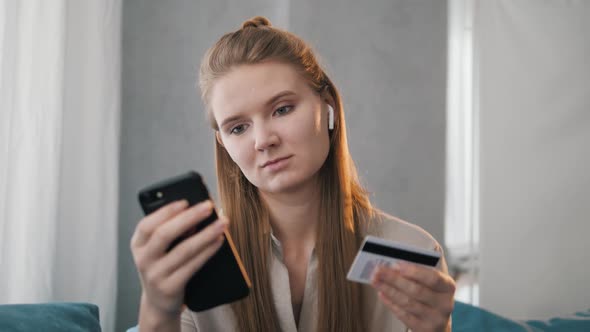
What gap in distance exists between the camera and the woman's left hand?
72cm

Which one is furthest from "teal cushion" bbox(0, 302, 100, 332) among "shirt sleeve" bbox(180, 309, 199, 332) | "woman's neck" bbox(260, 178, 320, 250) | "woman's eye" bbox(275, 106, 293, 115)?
"woman's eye" bbox(275, 106, 293, 115)

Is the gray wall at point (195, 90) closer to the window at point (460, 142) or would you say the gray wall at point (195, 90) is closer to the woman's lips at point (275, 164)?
the window at point (460, 142)

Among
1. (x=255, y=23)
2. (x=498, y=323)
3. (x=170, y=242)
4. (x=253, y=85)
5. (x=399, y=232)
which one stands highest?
(x=255, y=23)

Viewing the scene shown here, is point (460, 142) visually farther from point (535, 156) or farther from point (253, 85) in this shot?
point (253, 85)

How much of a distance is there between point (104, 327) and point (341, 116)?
1197 mm

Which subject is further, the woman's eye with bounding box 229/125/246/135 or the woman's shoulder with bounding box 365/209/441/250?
the woman's shoulder with bounding box 365/209/441/250

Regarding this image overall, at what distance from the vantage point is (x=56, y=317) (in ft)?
3.33

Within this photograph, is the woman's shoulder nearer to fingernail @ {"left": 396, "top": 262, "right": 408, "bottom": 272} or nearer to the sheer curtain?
fingernail @ {"left": 396, "top": 262, "right": 408, "bottom": 272}

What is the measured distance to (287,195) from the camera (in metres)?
1.01

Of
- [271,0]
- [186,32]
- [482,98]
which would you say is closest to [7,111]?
[186,32]

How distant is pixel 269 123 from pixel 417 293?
A: 392 millimetres

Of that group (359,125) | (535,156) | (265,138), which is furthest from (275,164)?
(535,156)

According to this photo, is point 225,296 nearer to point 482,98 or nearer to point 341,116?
point 341,116

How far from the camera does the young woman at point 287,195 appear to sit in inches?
35.9
